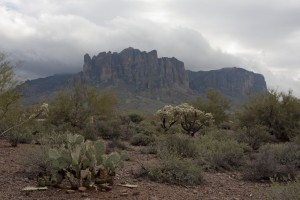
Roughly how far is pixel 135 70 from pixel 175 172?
124 meters

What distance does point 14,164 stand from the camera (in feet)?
38.0

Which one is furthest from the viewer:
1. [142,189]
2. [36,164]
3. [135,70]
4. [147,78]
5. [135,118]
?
[135,70]

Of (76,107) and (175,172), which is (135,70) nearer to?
(76,107)

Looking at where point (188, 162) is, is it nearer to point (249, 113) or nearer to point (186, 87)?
point (249, 113)

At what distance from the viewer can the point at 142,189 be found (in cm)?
891

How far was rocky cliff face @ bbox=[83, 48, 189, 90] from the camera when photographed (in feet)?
420

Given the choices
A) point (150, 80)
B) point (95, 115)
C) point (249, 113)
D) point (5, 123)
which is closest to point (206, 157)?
point (5, 123)

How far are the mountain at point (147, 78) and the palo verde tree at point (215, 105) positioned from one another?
7679cm

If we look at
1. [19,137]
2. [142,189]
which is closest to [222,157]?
[142,189]

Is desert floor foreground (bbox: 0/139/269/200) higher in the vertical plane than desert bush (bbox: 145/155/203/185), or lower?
lower

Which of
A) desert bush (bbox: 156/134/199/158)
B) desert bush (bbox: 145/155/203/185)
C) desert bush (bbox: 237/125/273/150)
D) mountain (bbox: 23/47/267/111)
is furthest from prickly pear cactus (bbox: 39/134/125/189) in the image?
mountain (bbox: 23/47/267/111)

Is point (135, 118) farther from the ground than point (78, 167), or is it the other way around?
point (135, 118)

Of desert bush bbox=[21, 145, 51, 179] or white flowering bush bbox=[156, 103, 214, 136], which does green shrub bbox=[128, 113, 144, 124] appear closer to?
white flowering bush bbox=[156, 103, 214, 136]

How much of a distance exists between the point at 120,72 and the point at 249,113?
11055 centimetres
